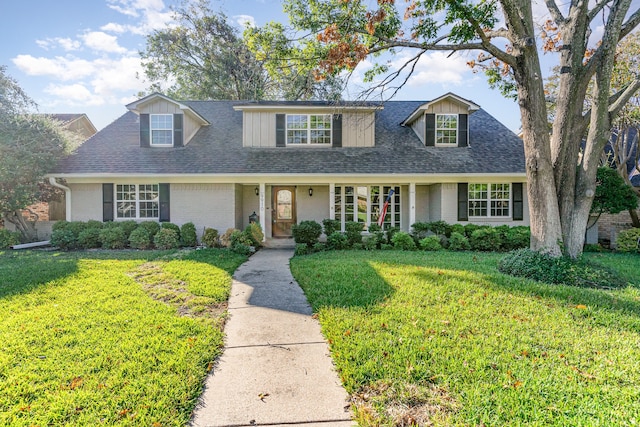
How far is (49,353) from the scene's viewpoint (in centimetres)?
330

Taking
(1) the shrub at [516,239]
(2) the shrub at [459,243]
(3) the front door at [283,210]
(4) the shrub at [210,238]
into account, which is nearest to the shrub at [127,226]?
(4) the shrub at [210,238]

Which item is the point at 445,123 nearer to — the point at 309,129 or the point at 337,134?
the point at 337,134

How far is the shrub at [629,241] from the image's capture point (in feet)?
34.1

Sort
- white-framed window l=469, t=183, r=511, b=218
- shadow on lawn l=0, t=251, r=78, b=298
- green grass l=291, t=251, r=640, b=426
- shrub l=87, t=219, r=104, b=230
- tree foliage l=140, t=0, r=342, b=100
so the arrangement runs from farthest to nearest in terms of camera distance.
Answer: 1. tree foliage l=140, t=0, r=342, b=100
2. white-framed window l=469, t=183, r=511, b=218
3. shrub l=87, t=219, r=104, b=230
4. shadow on lawn l=0, t=251, r=78, b=298
5. green grass l=291, t=251, r=640, b=426

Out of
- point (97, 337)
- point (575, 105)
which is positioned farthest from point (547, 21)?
point (97, 337)

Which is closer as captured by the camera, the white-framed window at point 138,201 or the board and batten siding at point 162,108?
the white-framed window at point 138,201

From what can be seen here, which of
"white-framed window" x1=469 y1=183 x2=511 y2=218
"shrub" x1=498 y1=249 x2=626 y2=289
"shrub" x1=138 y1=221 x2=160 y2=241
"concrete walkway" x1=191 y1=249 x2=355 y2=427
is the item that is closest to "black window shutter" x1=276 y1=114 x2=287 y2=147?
"shrub" x1=138 y1=221 x2=160 y2=241

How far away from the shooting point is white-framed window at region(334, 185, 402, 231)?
1230 cm

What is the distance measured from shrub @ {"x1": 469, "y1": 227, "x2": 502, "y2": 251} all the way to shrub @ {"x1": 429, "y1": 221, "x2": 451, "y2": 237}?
0.82 meters

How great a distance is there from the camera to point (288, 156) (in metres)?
11.9

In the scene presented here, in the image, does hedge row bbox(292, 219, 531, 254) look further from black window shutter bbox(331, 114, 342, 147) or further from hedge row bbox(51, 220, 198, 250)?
hedge row bbox(51, 220, 198, 250)

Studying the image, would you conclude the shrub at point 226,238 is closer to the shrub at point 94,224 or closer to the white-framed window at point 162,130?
the shrub at point 94,224

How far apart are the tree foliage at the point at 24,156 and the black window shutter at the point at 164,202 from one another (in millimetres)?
3676

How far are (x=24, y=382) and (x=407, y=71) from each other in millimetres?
9372
